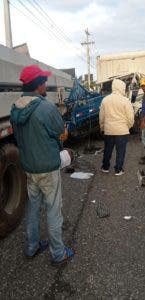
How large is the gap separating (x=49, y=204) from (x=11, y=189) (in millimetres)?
1346

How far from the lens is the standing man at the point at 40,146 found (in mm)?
4094

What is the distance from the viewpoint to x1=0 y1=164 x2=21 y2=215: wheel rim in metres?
5.45

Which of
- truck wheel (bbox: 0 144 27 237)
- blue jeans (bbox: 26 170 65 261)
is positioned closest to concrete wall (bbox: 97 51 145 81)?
truck wheel (bbox: 0 144 27 237)

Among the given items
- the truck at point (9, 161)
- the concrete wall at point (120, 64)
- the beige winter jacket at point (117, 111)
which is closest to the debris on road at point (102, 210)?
the truck at point (9, 161)

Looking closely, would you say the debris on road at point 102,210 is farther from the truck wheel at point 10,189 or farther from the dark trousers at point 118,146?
the dark trousers at point 118,146

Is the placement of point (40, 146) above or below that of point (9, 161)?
above

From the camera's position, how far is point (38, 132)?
13.5 ft

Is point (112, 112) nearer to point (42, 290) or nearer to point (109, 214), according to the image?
point (109, 214)

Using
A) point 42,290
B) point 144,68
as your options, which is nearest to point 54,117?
point 42,290

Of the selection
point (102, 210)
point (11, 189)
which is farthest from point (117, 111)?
point (11, 189)

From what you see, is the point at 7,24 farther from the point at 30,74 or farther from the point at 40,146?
the point at 40,146

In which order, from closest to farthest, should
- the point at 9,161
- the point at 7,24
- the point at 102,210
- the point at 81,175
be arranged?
1. the point at 9,161
2. the point at 102,210
3. the point at 81,175
4. the point at 7,24

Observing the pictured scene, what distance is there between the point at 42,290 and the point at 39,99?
1.72 meters

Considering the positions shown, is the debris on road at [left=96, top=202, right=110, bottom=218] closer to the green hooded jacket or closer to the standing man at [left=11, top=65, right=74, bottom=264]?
the standing man at [left=11, top=65, right=74, bottom=264]
